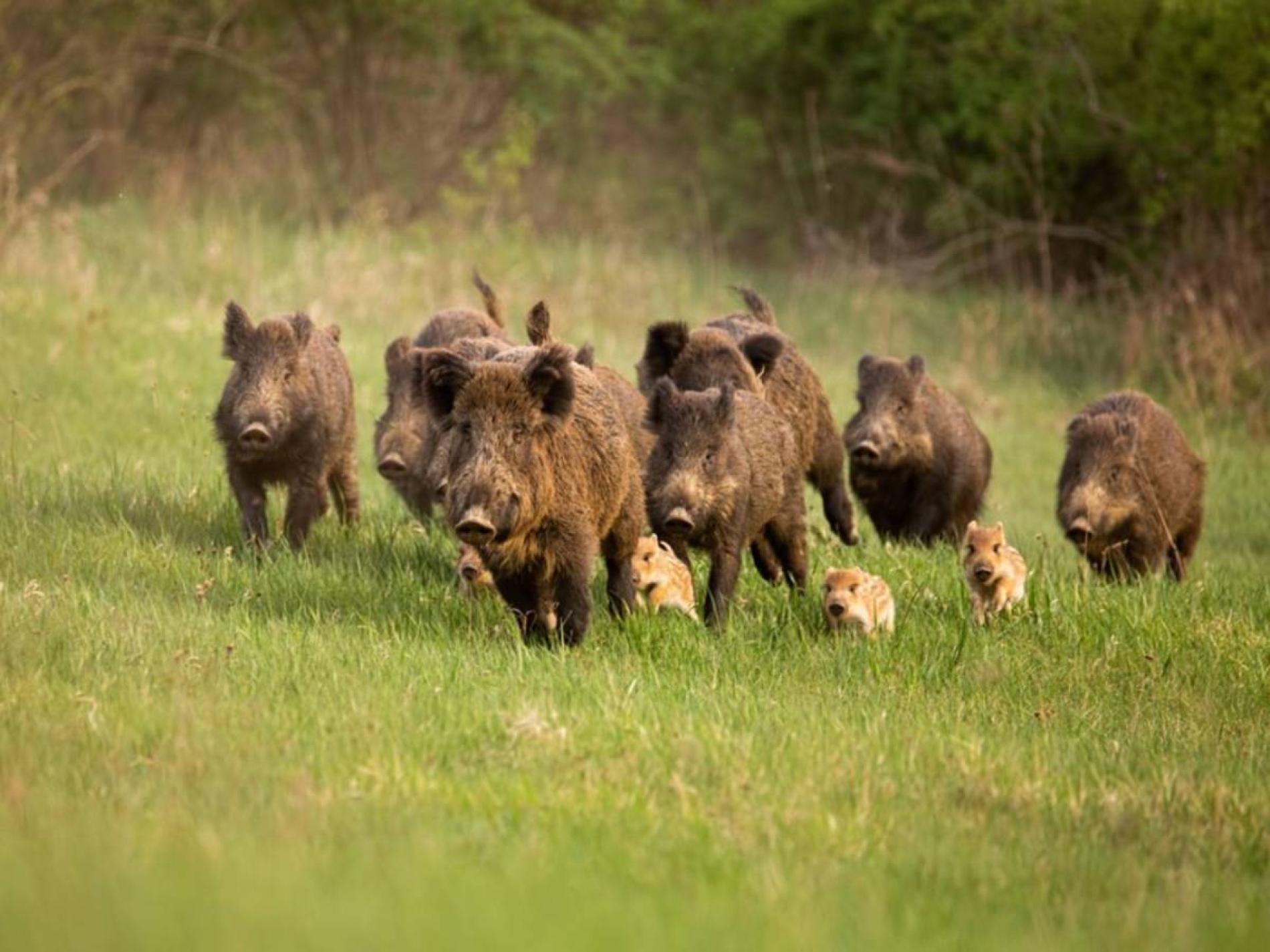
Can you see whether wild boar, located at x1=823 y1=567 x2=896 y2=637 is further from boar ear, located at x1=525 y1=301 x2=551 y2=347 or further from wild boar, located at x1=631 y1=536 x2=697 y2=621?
boar ear, located at x1=525 y1=301 x2=551 y2=347

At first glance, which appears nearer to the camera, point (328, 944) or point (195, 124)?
point (328, 944)

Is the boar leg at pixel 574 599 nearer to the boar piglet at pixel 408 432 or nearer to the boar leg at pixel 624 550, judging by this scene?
the boar leg at pixel 624 550

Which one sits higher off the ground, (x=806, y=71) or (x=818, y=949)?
(x=806, y=71)

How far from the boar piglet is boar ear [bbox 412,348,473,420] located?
98 centimetres

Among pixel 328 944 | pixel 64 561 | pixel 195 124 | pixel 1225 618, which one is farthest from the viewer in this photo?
pixel 195 124

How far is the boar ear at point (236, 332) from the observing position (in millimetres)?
10531

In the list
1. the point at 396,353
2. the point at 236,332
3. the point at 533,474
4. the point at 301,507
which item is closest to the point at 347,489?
the point at 396,353

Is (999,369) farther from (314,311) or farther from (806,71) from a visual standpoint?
(806,71)

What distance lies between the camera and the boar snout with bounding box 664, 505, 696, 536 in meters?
9.02

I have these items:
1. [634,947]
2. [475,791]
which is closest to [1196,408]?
[475,791]

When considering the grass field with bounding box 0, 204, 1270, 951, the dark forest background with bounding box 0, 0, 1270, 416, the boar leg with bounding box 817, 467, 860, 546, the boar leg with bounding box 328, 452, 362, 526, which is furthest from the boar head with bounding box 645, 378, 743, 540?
the dark forest background with bounding box 0, 0, 1270, 416

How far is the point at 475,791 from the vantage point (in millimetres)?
6109

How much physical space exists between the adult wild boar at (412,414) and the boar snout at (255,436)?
699 millimetres

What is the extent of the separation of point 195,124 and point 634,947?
25.8m
